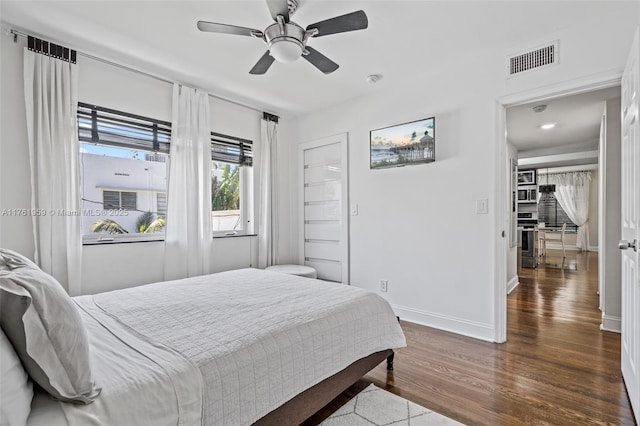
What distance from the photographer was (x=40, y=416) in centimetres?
88

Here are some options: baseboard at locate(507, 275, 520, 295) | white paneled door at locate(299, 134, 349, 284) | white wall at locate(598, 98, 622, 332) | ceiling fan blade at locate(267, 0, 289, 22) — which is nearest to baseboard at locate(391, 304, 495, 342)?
white paneled door at locate(299, 134, 349, 284)

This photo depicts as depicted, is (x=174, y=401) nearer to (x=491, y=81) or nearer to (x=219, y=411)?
(x=219, y=411)

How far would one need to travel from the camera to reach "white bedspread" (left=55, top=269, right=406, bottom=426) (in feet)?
3.43

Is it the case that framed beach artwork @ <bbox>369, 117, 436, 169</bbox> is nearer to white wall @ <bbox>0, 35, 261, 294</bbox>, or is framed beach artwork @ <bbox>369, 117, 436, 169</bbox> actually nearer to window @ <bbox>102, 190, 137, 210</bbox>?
white wall @ <bbox>0, 35, 261, 294</bbox>

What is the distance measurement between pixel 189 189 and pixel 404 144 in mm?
2328

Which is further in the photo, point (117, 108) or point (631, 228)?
point (117, 108)

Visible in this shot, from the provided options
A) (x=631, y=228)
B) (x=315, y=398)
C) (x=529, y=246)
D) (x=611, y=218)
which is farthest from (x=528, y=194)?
(x=315, y=398)

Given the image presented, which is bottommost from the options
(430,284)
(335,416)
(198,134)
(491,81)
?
(335,416)

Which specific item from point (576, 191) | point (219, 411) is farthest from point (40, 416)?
point (576, 191)

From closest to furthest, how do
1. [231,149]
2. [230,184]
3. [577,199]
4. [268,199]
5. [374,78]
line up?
[374,78], [231,149], [230,184], [268,199], [577,199]

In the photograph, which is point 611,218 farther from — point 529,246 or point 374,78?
point 529,246

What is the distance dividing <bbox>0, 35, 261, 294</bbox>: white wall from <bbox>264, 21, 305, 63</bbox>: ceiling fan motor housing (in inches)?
69.3

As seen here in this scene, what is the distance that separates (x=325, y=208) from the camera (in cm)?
423

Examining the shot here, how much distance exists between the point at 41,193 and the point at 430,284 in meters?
3.51
